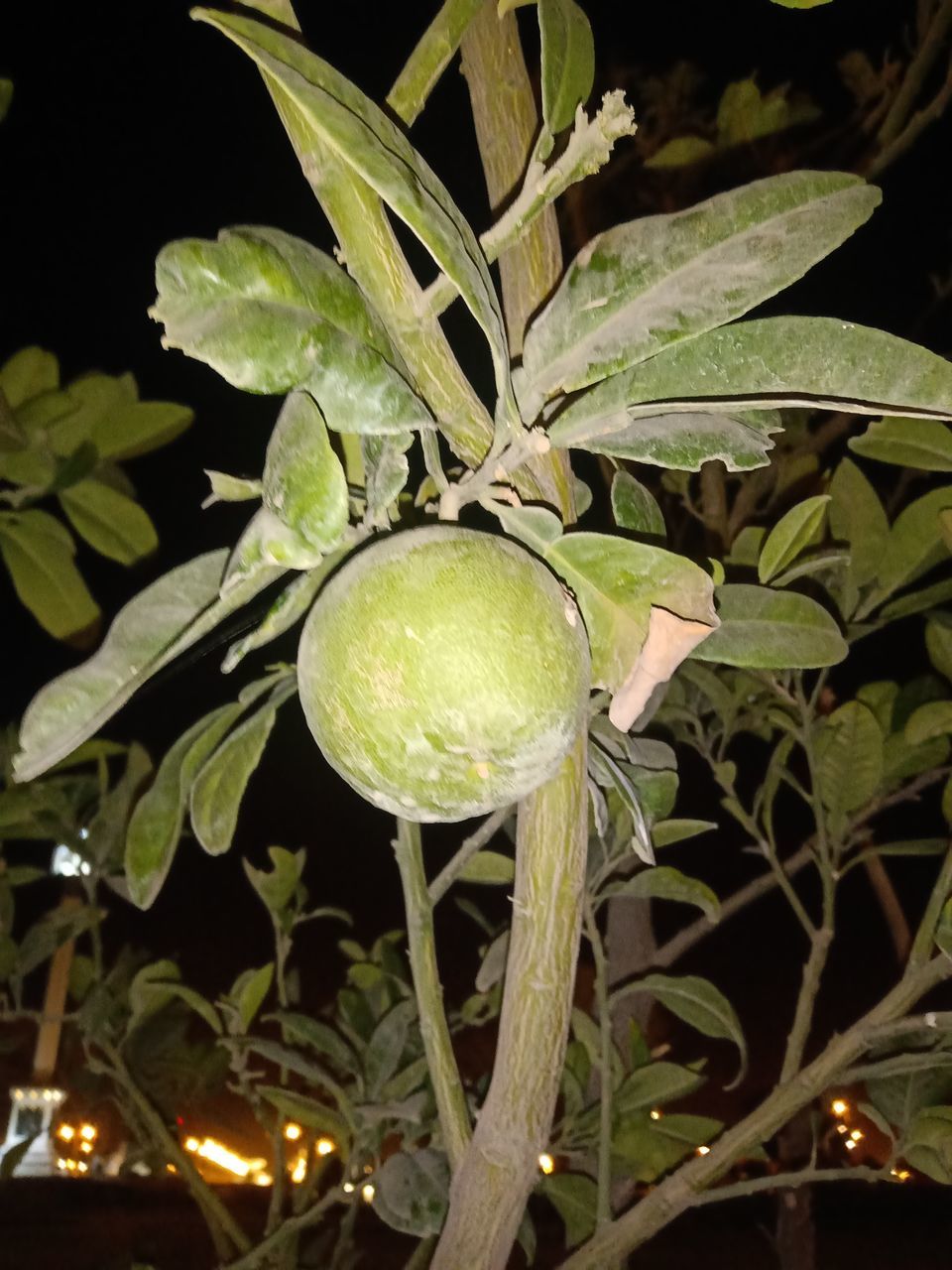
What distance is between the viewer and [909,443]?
37.9 inches

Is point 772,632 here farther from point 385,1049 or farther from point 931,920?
point 385,1049

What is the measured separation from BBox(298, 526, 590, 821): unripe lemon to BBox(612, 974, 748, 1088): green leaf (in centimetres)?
69

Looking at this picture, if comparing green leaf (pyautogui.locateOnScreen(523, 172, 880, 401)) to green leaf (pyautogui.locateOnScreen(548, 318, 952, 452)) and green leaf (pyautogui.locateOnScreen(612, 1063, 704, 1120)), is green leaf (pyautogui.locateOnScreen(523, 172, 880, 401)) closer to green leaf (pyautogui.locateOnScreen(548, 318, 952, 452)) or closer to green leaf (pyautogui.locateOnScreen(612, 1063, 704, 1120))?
green leaf (pyautogui.locateOnScreen(548, 318, 952, 452))

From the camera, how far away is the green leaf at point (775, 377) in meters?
0.52

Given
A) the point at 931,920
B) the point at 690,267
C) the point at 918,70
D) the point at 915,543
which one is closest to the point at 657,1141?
the point at 931,920

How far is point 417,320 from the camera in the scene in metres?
0.57

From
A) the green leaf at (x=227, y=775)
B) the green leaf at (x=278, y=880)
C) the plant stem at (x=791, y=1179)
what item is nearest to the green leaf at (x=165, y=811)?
the green leaf at (x=227, y=775)

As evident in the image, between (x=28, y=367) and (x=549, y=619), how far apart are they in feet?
3.24

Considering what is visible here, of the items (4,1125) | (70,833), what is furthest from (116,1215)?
(4,1125)

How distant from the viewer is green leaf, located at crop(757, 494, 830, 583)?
0.94 meters

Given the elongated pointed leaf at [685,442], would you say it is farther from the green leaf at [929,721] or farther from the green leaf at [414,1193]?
the green leaf at [414,1193]

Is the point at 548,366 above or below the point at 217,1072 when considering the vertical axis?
above

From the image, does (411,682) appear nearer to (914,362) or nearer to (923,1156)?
(914,362)

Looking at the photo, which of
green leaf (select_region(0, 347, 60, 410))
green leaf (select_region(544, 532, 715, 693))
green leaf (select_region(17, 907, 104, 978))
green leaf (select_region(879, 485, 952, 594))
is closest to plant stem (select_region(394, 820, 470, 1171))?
green leaf (select_region(544, 532, 715, 693))
